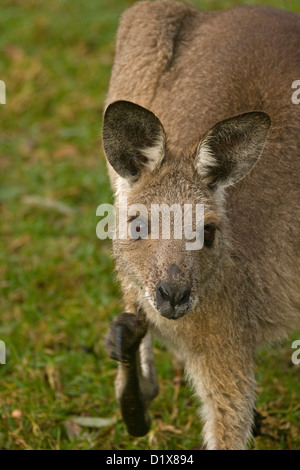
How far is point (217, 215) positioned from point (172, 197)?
0.23m

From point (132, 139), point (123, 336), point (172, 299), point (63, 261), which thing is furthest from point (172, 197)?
point (63, 261)

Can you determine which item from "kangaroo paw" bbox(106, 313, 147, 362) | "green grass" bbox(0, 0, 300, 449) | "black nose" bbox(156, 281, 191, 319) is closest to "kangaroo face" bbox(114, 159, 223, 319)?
"black nose" bbox(156, 281, 191, 319)

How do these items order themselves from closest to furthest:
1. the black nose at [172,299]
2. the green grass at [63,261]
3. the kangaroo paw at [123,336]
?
the black nose at [172,299] < the kangaroo paw at [123,336] < the green grass at [63,261]

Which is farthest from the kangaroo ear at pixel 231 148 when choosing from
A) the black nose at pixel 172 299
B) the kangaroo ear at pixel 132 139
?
the black nose at pixel 172 299

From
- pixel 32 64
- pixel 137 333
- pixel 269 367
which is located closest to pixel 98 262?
pixel 269 367

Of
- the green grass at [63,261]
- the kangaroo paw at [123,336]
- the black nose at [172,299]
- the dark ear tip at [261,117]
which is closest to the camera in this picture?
the black nose at [172,299]

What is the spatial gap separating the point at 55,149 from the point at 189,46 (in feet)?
7.38

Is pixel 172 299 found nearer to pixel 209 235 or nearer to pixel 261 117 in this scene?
pixel 209 235

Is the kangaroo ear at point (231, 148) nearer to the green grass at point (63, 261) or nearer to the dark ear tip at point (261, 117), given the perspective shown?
the dark ear tip at point (261, 117)

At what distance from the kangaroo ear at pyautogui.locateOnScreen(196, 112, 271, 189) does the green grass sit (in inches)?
37.9

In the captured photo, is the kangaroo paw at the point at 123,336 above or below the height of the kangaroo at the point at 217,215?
below

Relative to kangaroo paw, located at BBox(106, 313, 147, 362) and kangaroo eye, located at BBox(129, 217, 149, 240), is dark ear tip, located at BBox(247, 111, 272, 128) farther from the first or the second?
kangaroo paw, located at BBox(106, 313, 147, 362)

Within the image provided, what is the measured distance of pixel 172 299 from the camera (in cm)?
325

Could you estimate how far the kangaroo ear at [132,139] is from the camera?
348cm
